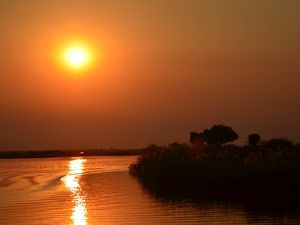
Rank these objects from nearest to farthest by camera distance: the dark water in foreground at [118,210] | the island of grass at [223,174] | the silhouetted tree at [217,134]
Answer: the dark water in foreground at [118,210], the island of grass at [223,174], the silhouetted tree at [217,134]

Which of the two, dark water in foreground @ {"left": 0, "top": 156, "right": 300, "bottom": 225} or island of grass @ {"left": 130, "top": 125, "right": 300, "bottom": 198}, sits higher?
island of grass @ {"left": 130, "top": 125, "right": 300, "bottom": 198}

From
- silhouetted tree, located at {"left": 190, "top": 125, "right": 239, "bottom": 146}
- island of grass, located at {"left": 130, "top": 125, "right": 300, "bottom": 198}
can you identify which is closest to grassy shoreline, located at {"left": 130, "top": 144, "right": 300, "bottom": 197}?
island of grass, located at {"left": 130, "top": 125, "right": 300, "bottom": 198}

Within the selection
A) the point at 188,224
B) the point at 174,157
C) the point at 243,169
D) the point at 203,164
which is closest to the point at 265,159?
the point at 243,169

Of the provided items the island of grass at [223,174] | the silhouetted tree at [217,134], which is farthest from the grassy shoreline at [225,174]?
the silhouetted tree at [217,134]

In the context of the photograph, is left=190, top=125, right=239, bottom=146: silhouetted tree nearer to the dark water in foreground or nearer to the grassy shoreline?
the grassy shoreline

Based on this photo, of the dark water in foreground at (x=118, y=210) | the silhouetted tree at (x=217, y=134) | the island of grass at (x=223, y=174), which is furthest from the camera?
the silhouetted tree at (x=217, y=134)

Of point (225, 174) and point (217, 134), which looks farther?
point (217, 134)

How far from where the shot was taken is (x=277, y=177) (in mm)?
35656

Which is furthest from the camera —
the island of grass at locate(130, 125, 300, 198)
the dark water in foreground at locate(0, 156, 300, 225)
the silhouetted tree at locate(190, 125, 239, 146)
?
the silhouetted tree at locate(190, 125, 239, 146)

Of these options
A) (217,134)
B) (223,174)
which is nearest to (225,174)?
(223,174)

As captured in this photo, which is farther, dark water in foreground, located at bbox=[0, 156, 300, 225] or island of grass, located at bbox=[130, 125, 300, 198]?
island of grass, located at bbox=[130, 125, 300, 198]

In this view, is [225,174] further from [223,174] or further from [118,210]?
[118,210]

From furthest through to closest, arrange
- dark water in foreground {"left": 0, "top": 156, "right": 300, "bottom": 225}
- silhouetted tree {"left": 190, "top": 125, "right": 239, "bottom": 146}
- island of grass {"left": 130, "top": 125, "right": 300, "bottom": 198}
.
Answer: silhouetted tree {"left": 190, "top": 125, "right": 239, "bottom": 146} → island of grass {"left": 130, "top": 125, "right": 300, "bottom": 198} → dark water in foreground {"left": 0, "top": 156, "right": 300, "bottom": 225}

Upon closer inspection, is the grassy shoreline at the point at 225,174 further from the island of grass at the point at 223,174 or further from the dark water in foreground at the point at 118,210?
the dark water in foreground at the point at 118,210
